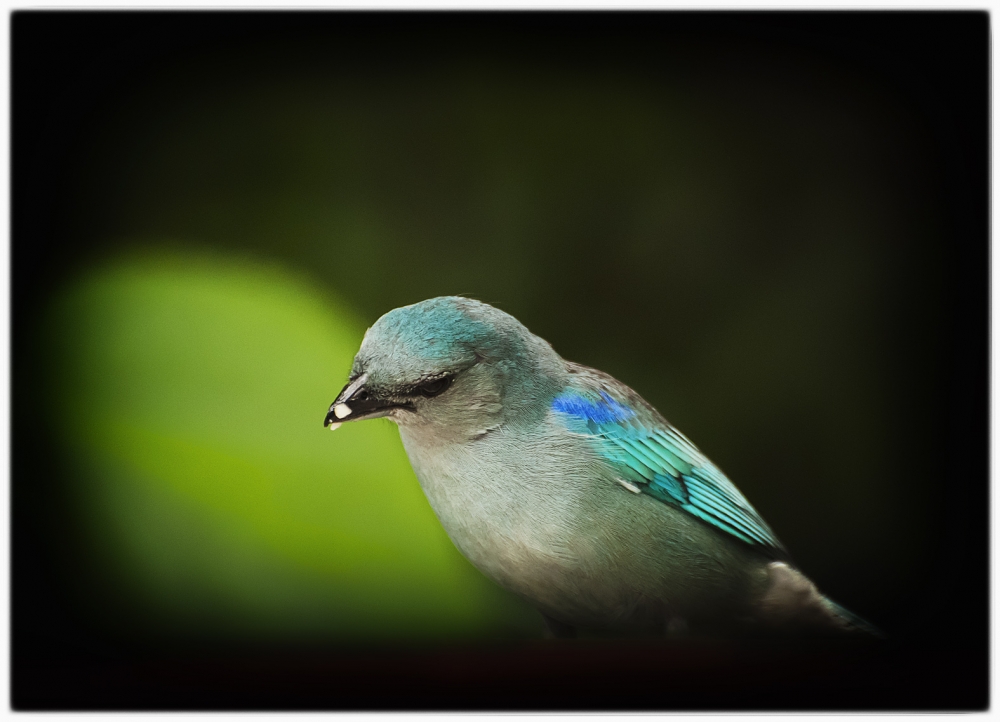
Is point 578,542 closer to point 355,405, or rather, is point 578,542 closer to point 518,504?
point 518,504

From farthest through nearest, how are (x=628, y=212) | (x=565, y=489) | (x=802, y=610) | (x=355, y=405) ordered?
(x=628, y=212) → (x=802, y=610) → (x=565, y=489) → (x=355, y=405)

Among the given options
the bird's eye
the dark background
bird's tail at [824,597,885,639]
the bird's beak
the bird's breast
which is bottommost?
bird's tail at [824,597,885,639]

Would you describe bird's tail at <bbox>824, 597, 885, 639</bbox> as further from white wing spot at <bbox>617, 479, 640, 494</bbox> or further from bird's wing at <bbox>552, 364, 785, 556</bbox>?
white wing spot at <bbox>617, 479, 640, 494</bbox>

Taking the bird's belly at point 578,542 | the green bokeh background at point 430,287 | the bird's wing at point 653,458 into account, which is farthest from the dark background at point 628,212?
the bird's belly at point 578,542

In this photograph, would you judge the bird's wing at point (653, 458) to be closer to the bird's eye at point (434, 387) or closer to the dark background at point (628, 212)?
the dark background at point (628, 212)

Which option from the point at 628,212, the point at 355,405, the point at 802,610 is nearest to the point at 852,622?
the point at 802,610

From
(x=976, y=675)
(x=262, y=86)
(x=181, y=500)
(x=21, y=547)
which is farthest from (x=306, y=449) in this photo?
(x=976, y=675)

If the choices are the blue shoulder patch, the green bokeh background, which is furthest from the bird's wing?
the green bokeh background
